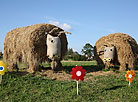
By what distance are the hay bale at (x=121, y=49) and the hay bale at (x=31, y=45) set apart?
3.20 m

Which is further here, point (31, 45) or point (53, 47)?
point (53, 47)

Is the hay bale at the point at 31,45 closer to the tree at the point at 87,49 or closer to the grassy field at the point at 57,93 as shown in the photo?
the grassy field at the point at 57,93

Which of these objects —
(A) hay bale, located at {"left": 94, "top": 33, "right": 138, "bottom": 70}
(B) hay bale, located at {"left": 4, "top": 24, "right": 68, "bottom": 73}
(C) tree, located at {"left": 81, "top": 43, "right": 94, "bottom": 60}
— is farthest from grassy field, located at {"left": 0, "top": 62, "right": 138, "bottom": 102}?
(C) tree, located at {"left": 81, "top": 43, "right": 94, "bottom": 60}

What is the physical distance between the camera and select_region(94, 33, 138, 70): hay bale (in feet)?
41.2

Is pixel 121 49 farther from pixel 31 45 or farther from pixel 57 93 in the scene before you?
pixel 57 93

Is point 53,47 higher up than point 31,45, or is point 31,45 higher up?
point 31,45

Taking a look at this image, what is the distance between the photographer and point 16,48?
12.1 metres

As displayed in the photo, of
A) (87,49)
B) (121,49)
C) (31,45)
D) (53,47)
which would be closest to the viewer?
(31,45)

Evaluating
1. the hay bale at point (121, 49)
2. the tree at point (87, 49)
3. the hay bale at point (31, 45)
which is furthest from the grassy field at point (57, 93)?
the tree at point (87, 49)

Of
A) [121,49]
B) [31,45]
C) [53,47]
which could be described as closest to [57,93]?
[53,47]

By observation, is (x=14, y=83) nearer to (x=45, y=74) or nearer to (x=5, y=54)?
(x=45, y=74)

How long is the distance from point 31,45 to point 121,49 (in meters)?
6.84

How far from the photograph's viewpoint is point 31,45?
1075 centimetres

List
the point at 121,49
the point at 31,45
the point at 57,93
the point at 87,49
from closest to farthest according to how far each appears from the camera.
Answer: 1. the point at 57,93
2. the point at 31,45
3. the point at 121,49
4. the point at 87,49
